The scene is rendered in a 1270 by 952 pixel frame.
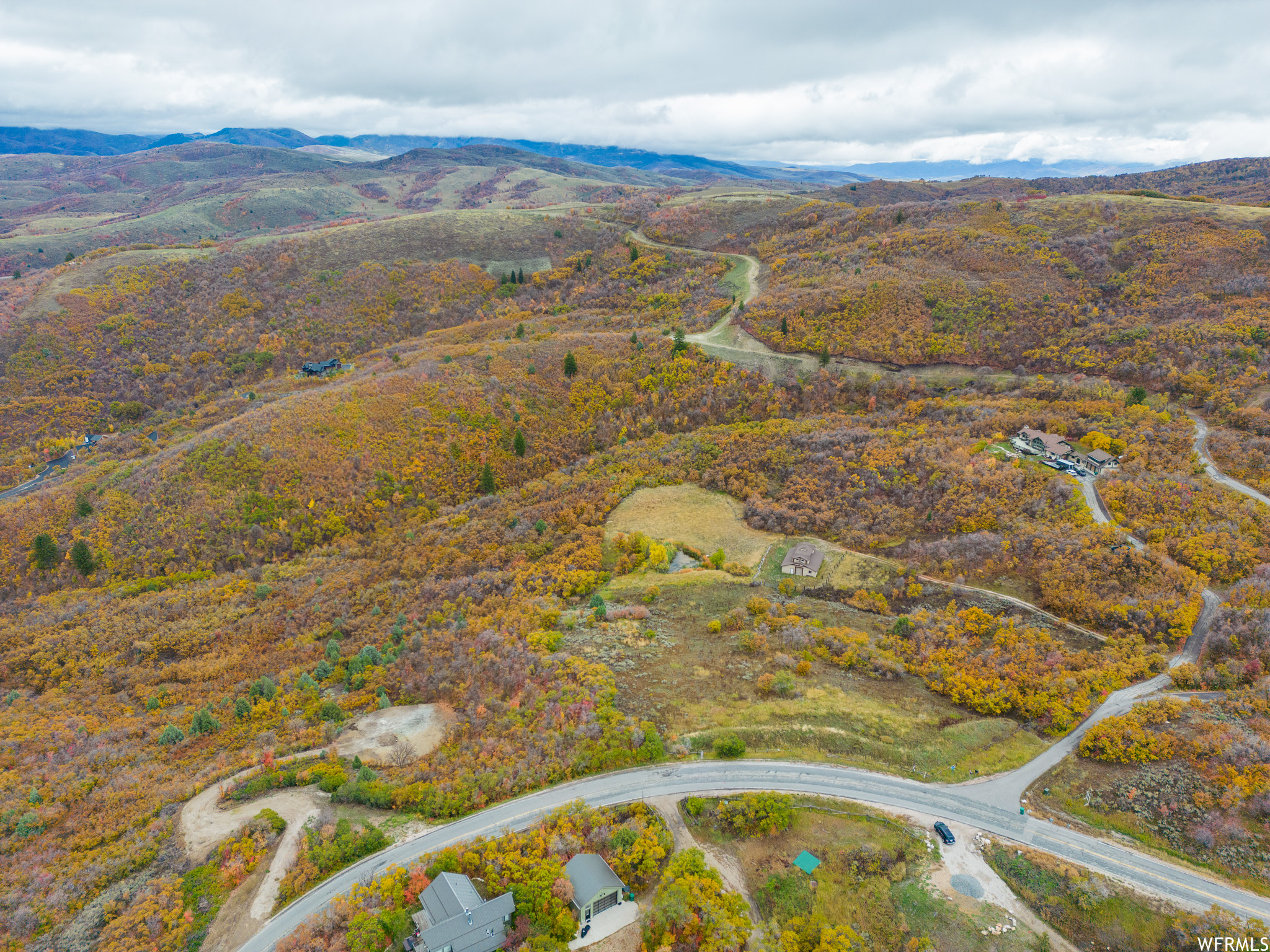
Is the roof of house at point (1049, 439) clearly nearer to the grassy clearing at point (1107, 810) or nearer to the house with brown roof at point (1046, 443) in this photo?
the house with brown roof at point (1046, 443)

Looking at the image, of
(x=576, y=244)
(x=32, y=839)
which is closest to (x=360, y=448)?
(x=32, y=839)

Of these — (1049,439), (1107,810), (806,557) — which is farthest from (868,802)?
(1049,439)

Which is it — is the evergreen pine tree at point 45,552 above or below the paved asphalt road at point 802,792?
below

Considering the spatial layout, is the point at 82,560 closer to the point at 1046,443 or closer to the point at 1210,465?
the point at 1046,443

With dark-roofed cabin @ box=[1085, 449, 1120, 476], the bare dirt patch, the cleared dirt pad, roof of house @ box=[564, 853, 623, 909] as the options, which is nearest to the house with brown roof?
dark-roofed cabin @ box=[1085, 449, 1120, 476]

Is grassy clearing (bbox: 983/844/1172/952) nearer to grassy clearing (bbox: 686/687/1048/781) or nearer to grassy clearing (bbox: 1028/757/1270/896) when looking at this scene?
grassy clearing (bbox: 1028/757/1270/896)

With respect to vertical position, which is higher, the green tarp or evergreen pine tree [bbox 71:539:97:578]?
the green tarp

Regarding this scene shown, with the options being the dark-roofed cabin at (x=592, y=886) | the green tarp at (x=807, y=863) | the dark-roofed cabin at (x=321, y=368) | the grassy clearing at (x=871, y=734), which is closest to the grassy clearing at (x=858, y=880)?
the green tarp at (x=807, y=863)
